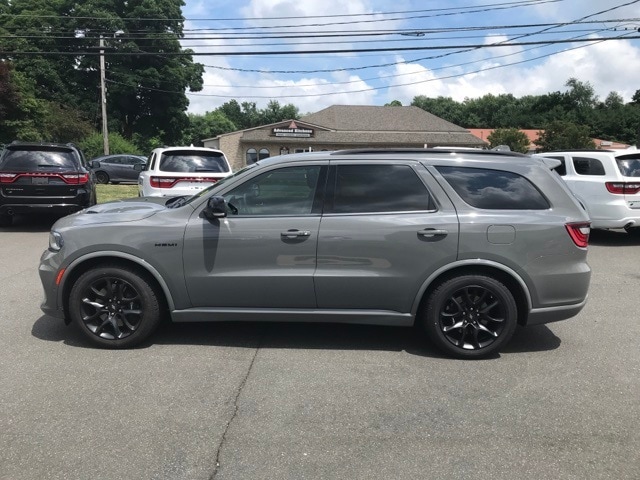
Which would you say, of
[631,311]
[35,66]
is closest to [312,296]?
[631,311]

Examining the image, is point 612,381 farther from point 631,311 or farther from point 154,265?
point 154,265

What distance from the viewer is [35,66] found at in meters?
45.2

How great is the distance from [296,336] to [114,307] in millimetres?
1641

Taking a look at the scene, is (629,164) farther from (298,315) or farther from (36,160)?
(36,160)

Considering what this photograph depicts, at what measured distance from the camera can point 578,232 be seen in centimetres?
435

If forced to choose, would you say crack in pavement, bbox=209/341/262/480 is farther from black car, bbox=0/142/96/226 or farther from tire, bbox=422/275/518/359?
black car, bbox=0/142/96/226

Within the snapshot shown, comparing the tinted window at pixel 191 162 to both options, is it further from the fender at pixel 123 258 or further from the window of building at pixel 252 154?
the window of building at pixel 252 154

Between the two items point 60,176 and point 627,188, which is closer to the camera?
point 627,188

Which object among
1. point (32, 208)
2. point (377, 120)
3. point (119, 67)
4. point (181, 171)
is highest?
point (119, 67)

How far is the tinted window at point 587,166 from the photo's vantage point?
9.87 metres

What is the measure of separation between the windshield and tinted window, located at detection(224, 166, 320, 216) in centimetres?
760

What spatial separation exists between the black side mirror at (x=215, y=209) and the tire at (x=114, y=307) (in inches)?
31.8

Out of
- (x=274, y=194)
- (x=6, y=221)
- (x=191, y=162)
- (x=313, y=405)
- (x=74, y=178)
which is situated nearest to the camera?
(x=313, y=405)

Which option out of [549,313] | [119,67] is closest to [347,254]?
[549,313]
